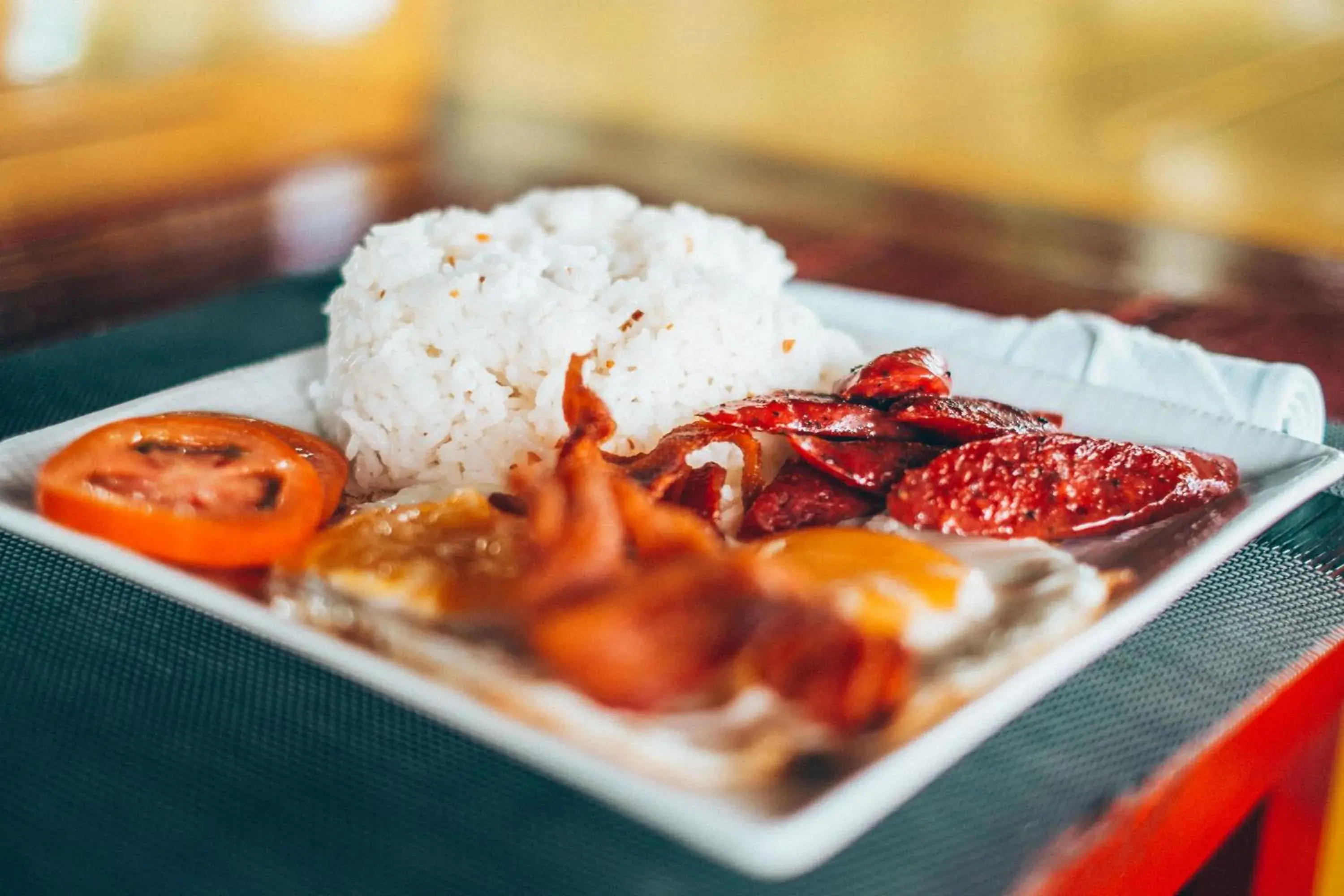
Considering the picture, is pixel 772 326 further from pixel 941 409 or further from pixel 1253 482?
pixel 1253 482

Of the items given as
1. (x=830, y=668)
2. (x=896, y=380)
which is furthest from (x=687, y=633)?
(x=896, y=380)

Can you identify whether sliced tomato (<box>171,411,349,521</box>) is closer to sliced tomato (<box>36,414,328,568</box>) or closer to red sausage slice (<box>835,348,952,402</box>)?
sliced tomato (<box>36,414,328,568</box>)

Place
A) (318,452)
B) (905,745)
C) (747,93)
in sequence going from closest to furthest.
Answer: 1. (905,745)
2. (318,452)
3. (747,93)

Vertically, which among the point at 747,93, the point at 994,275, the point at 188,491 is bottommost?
the point at 994,275

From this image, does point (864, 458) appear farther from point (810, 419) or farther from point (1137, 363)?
point (1137, 363)

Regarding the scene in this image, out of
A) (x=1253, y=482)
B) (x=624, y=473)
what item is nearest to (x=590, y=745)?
(x=624, y=473)

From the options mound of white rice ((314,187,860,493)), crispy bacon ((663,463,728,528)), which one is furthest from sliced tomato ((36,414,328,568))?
crispy bacon ((663,463,728,528))
